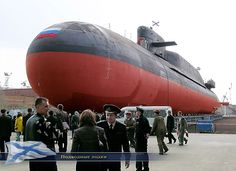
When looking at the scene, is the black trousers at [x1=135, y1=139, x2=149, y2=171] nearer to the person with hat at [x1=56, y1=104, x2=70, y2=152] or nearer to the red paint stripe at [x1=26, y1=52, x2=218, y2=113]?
the person with hat at [x1=56, y1=104, x2=70, y2=152]

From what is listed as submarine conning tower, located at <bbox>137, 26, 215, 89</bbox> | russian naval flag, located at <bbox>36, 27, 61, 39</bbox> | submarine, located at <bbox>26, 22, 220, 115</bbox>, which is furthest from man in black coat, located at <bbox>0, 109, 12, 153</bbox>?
submarine conning tower, located at <bbox>137, 26, 215, 89</bbox>

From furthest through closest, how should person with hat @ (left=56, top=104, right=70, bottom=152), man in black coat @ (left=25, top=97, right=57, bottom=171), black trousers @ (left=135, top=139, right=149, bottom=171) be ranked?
person with hat @ (left=56, top=104, right=70, bottom=152), black trousers @ (left=135, top=139, right=149, bottom=171), man in black coat @ (left=25, top=97, right=57, bottom=171)

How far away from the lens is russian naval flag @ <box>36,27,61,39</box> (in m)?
22.0

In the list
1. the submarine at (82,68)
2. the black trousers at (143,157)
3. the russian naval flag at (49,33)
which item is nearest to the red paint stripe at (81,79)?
the submarine at (82,68)

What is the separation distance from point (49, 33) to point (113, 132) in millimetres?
16526

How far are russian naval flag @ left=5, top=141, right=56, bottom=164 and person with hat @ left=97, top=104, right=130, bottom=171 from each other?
1382mm

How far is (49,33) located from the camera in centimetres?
2231

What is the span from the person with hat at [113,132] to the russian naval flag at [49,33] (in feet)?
52.0

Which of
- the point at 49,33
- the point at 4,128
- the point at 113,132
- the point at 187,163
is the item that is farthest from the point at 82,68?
the point at 113,132

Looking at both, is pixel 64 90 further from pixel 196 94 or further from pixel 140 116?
pixel 196 94

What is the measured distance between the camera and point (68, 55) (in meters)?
21.2

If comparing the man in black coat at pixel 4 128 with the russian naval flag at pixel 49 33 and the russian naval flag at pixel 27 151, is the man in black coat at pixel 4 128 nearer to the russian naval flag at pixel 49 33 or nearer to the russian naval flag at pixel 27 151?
the russian naval flag at pixel 27 151

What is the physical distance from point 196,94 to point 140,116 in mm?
43633

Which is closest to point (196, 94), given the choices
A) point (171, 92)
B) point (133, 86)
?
point (171, 92)
